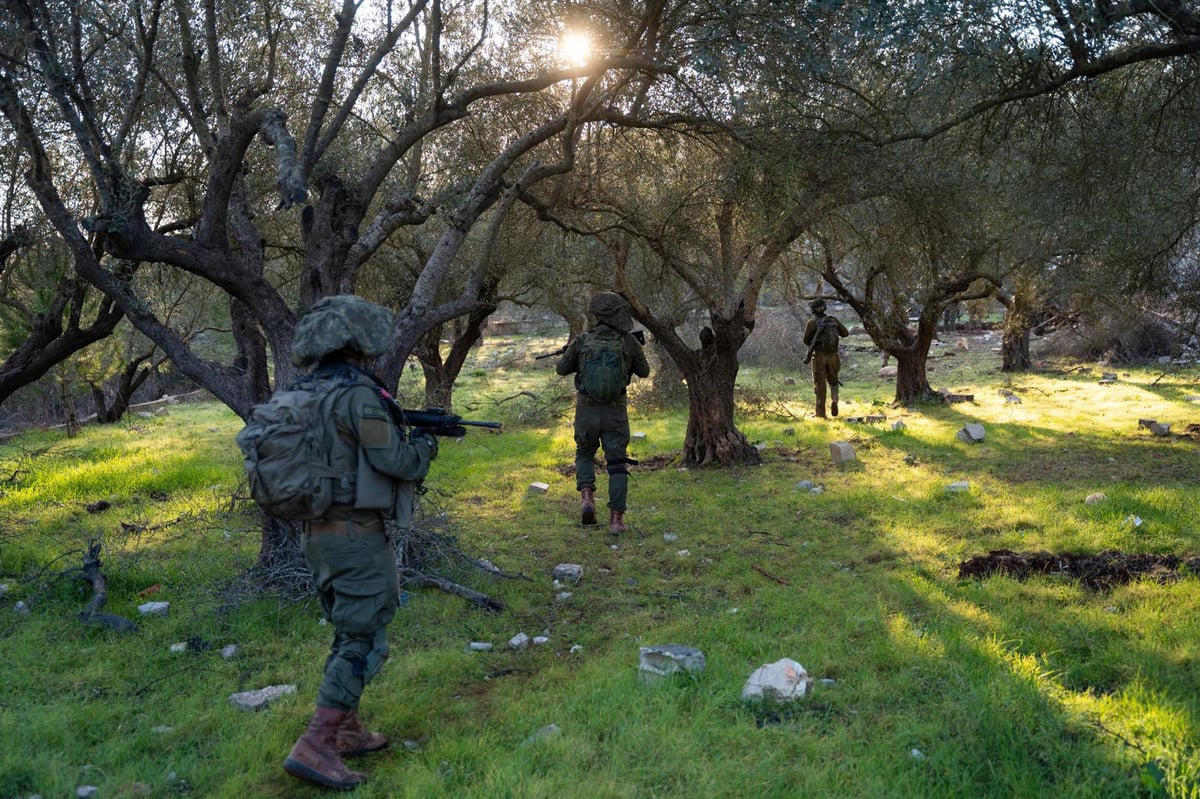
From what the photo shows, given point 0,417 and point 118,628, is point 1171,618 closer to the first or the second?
point 118,628

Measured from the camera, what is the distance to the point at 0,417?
16.2 meters

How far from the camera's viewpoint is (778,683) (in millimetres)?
3939

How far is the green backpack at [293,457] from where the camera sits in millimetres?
3393

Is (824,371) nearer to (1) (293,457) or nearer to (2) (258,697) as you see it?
(2) (258,697)

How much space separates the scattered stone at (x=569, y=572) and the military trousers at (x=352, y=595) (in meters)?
2.74

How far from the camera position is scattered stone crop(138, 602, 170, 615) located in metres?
5.32

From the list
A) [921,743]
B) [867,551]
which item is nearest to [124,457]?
[867,551]

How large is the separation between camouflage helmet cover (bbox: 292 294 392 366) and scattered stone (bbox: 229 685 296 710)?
1.78 m

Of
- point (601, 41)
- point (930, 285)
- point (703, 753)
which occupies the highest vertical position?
point (601, 41)

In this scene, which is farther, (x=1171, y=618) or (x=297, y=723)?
(x=1171, y=618)

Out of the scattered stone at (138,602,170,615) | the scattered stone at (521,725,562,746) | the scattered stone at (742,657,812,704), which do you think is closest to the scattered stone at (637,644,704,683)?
the scattered stone at (742,657,812,704)

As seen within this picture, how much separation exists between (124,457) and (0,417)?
7.07 metres

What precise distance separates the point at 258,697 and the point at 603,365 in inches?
174

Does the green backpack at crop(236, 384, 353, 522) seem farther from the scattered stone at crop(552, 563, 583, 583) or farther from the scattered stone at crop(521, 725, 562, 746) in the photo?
the scattered stone at crop(552, 563, 583, 583)
